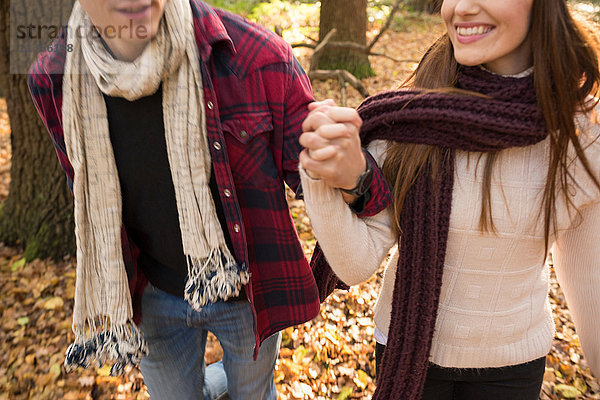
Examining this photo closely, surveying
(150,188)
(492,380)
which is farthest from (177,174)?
(492,380)

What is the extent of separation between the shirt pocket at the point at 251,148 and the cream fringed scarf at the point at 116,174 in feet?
0.31

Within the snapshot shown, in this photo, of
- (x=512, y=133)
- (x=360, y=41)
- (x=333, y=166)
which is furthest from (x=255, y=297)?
(x=360, y=41)

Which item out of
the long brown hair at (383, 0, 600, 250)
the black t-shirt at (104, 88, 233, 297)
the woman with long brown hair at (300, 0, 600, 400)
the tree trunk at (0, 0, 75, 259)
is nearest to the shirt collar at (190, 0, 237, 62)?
the black t-shirt at (104, 88, 233, 297)

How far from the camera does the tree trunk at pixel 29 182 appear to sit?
3.32 m

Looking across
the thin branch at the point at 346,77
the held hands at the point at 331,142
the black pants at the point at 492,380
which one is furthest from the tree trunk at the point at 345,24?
the held hands at the point at 331,142

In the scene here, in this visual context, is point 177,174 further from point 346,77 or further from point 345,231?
point 346,77

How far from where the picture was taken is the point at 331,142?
1.18 m

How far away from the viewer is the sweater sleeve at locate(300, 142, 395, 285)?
4.28 ft

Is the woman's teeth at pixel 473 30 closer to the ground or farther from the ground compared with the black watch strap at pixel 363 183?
farther from the ground

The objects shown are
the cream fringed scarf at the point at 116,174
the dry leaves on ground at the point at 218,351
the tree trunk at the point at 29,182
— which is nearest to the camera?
the cream fringed scarf at the point at 116,174

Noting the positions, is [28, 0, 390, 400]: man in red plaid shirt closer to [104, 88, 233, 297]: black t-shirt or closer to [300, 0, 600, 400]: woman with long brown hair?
[104, 88, 233, 297]: black t-shirt

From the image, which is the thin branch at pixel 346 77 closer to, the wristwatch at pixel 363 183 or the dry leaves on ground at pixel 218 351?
the dry leaves on ground at pixel 218 351

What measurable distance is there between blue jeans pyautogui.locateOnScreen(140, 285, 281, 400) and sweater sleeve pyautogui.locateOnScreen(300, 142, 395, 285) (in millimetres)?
581

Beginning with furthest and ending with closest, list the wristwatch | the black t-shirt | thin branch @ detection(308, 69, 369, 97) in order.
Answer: thin branch @ detection(308, 69, 369, 97), the black t-shirt, the wristwatch
